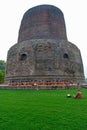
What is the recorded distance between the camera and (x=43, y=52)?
19.8 meters

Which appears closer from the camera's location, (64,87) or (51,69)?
(64,87)

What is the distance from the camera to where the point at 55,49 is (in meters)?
19.8

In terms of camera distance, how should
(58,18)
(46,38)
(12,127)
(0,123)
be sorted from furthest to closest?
(58,18)
(46,38)
(0,123)
(12,127)

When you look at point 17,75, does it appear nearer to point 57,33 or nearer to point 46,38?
point 46,38

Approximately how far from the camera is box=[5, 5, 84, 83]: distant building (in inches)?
759

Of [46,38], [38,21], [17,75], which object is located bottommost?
[17,75]

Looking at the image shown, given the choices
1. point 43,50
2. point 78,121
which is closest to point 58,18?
point 43,50

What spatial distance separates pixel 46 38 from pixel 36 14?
10.2 ft

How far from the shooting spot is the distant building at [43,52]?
19.3m

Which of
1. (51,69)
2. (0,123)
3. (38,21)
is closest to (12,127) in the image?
(0,123)

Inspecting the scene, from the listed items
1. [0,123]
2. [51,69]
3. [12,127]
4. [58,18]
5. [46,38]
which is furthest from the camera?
[58,18]

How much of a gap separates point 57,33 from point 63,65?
3777 millimetres

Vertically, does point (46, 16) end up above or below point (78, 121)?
above

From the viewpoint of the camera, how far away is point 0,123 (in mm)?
4215
